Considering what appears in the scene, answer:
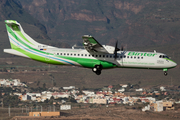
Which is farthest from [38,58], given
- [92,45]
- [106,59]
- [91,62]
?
[106,59]

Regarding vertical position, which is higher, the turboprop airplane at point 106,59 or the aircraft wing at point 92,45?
the aircraft wing at point 92,45

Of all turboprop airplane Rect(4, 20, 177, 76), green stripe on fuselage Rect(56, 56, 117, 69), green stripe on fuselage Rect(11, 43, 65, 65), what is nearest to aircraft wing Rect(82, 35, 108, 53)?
turboprop airplane Rect(4, 20, 177, 76)

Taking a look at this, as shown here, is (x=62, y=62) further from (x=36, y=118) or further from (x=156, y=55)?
(x=36, y=118)

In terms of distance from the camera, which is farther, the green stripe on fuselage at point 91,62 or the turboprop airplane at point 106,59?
the green stripe on fuselage at point 91,62

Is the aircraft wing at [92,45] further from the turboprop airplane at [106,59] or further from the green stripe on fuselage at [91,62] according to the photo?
the green stripe on fuselage at [91,62]

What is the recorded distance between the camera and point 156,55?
228ft

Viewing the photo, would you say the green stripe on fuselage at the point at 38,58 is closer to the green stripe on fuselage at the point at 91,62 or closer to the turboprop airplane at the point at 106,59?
the turboprop airplane at the point at 106,59

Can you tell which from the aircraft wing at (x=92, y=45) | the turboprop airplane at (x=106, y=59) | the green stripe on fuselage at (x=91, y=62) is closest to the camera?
the aircraft wing at (x=92, y=45)

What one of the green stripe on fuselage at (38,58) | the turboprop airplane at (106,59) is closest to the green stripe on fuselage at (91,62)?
the turboprop airplane at (106,59)

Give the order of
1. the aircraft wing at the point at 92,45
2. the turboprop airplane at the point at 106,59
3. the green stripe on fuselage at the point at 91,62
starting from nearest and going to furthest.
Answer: the aircraft wing at the point at 92,45 → the turboprop airplane at the point at 106,59 → the green stripe on fuselage at the point at 91,62

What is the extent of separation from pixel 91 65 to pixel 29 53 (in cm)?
1245

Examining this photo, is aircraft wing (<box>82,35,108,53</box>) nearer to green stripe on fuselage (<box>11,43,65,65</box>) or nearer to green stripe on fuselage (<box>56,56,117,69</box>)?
green stripe on fuselage (<box>56,56,117,69</box>)

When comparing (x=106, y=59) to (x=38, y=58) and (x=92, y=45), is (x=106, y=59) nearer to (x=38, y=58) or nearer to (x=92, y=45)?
(x=92, y=45)

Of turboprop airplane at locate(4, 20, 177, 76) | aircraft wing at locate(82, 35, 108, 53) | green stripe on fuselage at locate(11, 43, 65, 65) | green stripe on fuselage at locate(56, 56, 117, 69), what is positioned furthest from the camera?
green stripe on fuselage at locate(11, 43, 65, 65)
